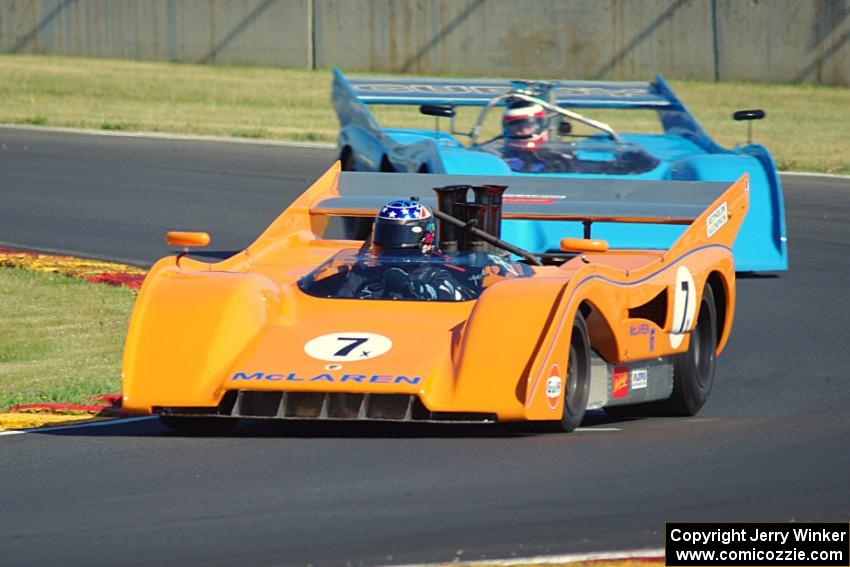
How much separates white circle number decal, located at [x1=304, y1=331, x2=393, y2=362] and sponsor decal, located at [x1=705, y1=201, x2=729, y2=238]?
260cm

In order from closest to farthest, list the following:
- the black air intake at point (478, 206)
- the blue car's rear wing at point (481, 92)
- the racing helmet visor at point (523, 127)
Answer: the black air intake at point (478, 206), the racing helmet visor at point (523, 127), the blue car's rear wing at point (481, 92)

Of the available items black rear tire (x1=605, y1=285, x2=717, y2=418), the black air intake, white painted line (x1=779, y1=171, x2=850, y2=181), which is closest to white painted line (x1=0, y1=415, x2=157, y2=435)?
the black air intake

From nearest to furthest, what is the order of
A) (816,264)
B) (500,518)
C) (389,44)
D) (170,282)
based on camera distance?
(500,518)
(170,282)
(816,264)
(389,44)

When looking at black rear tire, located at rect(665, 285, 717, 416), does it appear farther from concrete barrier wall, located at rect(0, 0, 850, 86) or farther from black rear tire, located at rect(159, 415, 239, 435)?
concrete barrier wall, located at rect(0, 0, 850, 86)

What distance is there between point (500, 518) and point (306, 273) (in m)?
3.11

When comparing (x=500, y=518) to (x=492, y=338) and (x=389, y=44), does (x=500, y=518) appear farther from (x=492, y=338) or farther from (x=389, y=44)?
(x=389, y=44)

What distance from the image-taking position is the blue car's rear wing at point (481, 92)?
17.6 m

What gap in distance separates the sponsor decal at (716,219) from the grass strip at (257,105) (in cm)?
1172

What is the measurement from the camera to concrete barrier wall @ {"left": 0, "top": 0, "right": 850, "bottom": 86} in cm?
3034

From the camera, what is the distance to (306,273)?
9141 millimetres

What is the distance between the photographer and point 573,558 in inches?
228

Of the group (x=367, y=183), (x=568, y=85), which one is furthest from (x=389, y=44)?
(x=367, y=183)

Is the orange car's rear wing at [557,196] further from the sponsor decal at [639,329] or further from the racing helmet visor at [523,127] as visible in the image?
the racing helmet visor at [523,127]

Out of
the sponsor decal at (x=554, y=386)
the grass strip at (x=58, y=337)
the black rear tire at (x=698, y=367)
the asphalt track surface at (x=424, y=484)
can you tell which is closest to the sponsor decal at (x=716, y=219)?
the black rear tire at (x=698, y=367)
